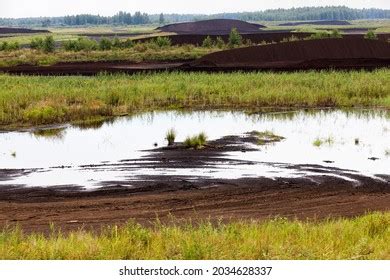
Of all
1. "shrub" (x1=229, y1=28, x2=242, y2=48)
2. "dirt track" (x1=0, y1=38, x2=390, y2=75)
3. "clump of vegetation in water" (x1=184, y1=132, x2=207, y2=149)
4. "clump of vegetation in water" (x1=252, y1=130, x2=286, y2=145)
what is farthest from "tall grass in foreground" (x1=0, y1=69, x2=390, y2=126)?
"shrub" (x1=229, y1=28, x2=242, y2=48)

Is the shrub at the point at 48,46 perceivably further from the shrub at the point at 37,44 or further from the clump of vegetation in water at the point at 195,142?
the clump of vegetation in water at the point at 195,142

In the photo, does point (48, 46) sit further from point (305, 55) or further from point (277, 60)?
point (305, 55)

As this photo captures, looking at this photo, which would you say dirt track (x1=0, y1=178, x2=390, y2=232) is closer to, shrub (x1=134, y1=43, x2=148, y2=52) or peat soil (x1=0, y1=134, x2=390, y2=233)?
peat soil (x1=0, y1=134, x2=390, y2=233)

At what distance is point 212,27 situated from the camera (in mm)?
81062

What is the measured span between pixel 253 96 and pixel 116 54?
33.1 meters

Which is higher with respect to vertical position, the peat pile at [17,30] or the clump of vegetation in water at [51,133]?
the peat pile at [17,30]

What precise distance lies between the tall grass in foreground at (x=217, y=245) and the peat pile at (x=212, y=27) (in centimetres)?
6651

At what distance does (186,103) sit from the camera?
33.7 m

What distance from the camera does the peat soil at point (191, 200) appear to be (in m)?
13.4

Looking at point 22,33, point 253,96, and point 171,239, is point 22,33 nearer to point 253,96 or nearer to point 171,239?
point 253,96

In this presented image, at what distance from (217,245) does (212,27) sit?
73963 millimetres

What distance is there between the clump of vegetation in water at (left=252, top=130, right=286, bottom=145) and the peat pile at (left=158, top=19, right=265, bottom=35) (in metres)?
51.5

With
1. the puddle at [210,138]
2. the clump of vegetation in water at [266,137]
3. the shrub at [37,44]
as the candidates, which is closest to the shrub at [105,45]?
the shrub at [37,44]
